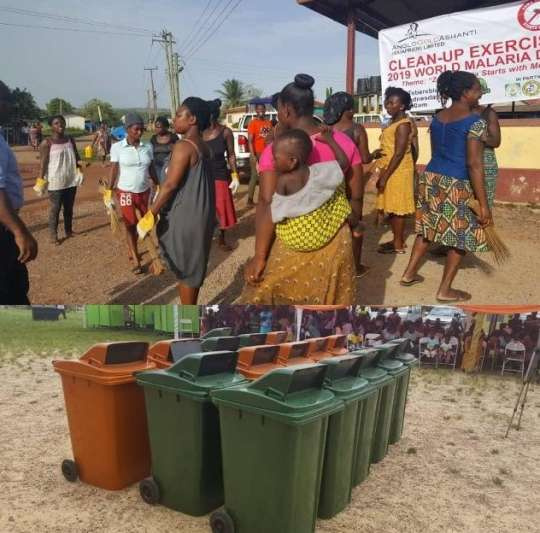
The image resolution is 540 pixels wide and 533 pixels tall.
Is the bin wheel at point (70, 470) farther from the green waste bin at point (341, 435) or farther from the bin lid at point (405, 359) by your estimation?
the bin lid at point (405, 359)

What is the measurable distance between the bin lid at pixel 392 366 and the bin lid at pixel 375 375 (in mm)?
82

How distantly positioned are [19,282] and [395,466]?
9.18 feet

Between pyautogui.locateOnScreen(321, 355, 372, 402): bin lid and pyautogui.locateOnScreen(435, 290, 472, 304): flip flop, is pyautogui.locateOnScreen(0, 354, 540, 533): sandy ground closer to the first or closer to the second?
pyautogui.locateOnScreen(321, 355, 372, 402): bin lid

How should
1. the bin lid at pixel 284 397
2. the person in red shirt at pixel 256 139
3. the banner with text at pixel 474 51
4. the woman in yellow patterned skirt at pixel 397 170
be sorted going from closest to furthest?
the bin lid at pixel 284 397 → the woman in yellow patterned skirt at pixel 397 170 → the banner with text at pixel 474 51 → the person in red shirt at pixel 256 139

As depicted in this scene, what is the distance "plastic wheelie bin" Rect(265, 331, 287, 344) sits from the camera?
12.9 feet

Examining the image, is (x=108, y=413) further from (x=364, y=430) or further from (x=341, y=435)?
(x=364, y=430)

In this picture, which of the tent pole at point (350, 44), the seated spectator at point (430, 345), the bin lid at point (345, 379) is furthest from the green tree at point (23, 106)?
the tent pole at point (350, 44)

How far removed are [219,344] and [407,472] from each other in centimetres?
160

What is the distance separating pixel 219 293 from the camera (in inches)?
171

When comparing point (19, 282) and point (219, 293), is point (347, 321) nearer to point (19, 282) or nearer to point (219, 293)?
point (219, 293)

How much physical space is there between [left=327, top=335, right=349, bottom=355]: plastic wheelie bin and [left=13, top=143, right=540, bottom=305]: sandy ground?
34cm

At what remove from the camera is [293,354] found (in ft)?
11.6

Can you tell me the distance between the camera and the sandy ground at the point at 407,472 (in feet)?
9.68

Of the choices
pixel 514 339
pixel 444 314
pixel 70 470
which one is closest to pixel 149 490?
pixel 70 470
